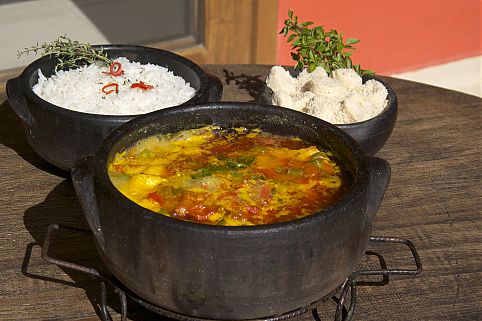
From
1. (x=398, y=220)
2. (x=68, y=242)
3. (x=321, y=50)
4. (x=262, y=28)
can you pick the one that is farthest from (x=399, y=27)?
(x=68, y=242)

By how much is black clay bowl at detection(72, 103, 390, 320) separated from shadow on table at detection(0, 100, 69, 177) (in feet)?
2.10

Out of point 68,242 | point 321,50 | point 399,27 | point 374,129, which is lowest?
point 399,27

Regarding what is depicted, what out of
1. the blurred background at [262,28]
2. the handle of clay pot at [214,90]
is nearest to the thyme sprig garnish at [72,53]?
the handle of clay pot at [214,90]

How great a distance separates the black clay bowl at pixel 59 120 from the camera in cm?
197

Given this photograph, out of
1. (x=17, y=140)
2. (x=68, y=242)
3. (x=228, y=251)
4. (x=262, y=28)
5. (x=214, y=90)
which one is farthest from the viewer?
(x=262, y=28)

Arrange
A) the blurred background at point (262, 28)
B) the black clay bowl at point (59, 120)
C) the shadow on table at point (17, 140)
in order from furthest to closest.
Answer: the blurred background at point (262, 28), the shadow on table at point (17, 140), the black clay bowl at point (59, 120)

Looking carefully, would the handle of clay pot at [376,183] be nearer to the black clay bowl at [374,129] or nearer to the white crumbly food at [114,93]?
the black clay bowl at [374,129]

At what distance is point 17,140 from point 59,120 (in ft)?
1.21

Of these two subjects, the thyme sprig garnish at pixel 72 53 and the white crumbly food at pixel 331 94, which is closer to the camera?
the white crumbly food at pixel 331 94

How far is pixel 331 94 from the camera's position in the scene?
2074 mm

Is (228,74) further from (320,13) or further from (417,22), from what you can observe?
(417,22)

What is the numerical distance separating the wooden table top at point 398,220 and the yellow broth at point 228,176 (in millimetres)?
263

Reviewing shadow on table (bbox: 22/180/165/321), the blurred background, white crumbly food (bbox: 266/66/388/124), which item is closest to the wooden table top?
shadow on table (bbox: 22/180/165/321)

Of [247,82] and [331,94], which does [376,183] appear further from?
[247,82]
